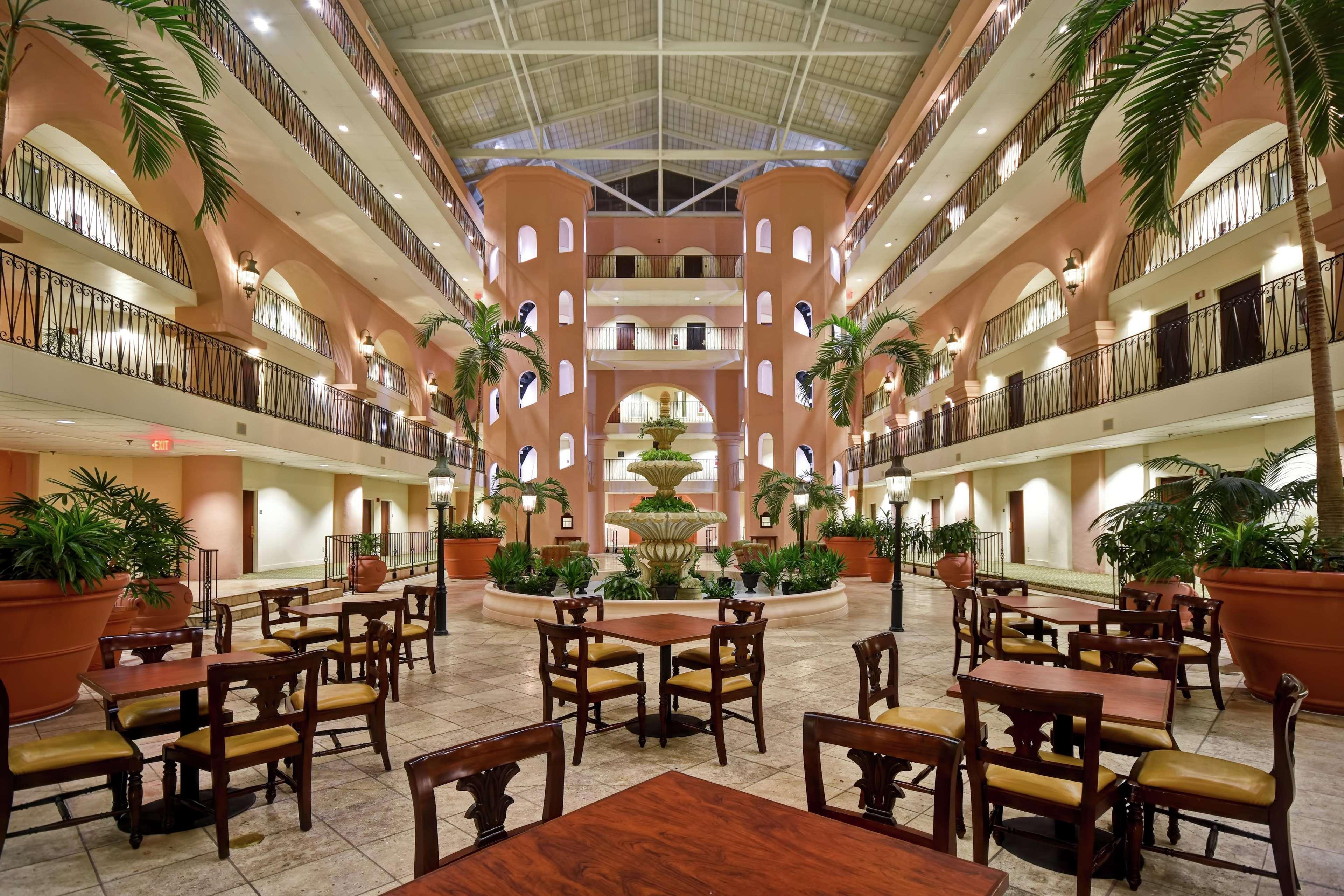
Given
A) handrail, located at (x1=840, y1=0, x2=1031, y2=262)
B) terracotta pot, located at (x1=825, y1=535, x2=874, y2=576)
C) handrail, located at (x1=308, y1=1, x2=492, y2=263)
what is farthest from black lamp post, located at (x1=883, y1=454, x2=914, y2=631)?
handrail, located at (x1=308, y1=1, x2=492, y2=263)

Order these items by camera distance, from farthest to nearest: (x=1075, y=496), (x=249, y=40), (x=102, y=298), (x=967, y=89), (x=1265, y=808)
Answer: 1. (x=1075, y=496)
2. (x=967, y=89)
3. (x=249, y=40)
4. (x=102, y=298)
5. (x=1265, y=808)

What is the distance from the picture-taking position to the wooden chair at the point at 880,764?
2.29 meters

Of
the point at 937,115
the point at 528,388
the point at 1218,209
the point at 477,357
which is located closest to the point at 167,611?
the point at 477,357

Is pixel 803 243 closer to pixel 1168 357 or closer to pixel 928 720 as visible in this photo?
pixel 1168 357

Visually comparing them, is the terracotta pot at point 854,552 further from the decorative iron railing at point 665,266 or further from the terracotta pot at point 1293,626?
the decorative iron railing at point 665,266

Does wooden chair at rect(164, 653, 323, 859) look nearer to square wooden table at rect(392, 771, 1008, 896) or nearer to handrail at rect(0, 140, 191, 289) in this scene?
square wooden table at rect(392, 771, 1008, 896)

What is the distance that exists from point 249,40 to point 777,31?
13308mm

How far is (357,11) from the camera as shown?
16625mm

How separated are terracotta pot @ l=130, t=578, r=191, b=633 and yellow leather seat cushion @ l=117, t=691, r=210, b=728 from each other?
3.85m

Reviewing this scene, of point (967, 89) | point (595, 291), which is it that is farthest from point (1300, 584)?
point (595, 291)

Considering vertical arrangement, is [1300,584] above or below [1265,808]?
above

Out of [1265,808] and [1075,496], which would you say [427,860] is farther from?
[1075,496]

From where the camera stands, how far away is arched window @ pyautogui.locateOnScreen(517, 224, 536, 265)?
2303 centimetres

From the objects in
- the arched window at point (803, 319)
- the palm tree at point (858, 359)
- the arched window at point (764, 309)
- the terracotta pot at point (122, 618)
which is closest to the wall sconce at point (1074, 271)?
the palm tree at point (858, 359)
